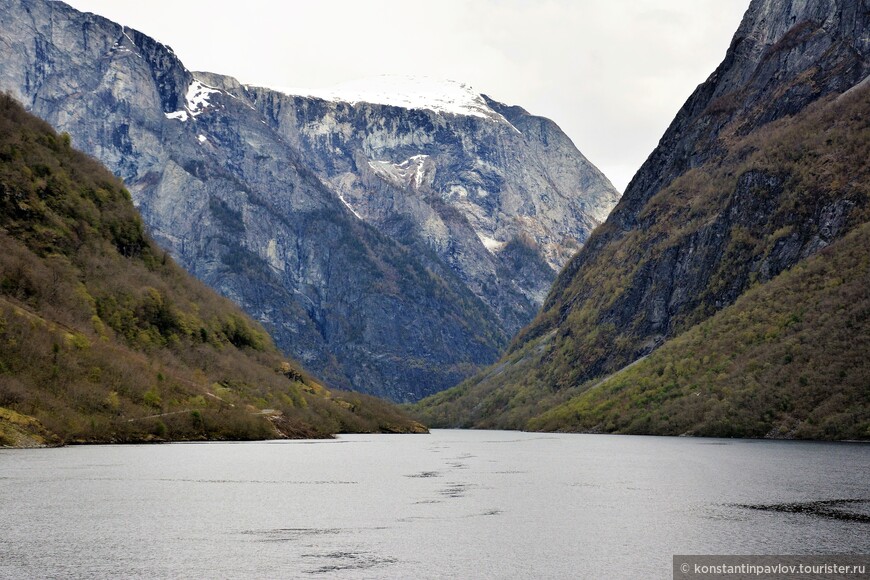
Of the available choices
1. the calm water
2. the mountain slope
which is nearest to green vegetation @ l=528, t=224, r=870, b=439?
the calm water

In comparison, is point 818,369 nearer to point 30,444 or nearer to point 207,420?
point 207,420

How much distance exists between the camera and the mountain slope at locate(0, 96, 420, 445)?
114 meters

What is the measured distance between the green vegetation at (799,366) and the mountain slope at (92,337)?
83.7 m

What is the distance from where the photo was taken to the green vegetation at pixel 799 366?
148375mm

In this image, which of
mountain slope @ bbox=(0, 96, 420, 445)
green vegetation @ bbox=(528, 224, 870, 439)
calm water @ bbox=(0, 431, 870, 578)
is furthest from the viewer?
green vegetation @ bbox=(528, 224, 870, 439)

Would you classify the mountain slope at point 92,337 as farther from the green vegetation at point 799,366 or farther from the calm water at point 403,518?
the green vegetation at point 799,366

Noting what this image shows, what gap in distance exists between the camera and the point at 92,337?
139875mm

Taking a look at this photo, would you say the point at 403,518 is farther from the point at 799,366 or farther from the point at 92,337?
the point at 799,366

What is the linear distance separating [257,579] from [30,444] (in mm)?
80056

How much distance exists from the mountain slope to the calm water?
3240 cm

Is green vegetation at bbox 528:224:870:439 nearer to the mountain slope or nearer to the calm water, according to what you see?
the calm water

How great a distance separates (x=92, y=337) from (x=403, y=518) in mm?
107316

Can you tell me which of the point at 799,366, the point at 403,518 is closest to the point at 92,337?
the point at 403,518

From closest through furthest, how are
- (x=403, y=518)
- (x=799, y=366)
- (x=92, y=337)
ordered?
(x=403, y=518) < (x=92, y=337) < (x=799, y=366)
